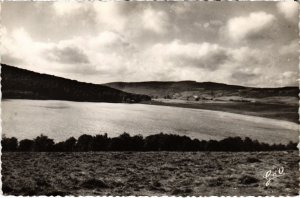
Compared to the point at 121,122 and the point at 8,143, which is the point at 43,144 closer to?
the point at 8,143

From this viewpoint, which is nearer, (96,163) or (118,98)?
(96,163)

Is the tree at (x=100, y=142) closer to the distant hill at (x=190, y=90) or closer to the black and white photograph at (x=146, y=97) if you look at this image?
the black and white photograph at (x=146, y=97)

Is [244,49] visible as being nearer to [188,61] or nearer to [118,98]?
[188,61]

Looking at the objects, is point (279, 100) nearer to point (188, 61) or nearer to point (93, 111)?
point (188, 61)

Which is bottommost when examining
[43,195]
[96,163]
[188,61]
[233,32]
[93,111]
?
[43,195]

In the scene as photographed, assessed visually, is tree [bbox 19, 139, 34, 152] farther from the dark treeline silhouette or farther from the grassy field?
the grassy field

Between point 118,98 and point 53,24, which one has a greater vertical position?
point 53,24

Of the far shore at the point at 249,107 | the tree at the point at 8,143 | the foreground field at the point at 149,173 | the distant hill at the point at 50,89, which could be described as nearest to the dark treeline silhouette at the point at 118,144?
the tree at the point at 8,143

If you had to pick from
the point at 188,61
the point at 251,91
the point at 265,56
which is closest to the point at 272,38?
the point at 265,56
